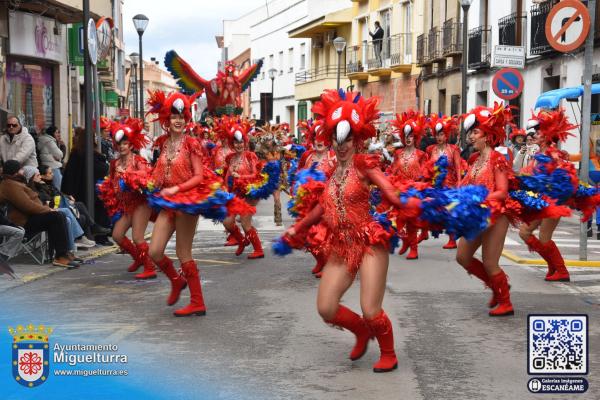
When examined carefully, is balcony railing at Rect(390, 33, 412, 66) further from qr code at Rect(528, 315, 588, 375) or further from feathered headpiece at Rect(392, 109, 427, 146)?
qr code at Rect(528, 315, 588, 375)

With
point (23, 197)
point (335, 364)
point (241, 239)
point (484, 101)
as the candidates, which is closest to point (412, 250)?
point (241, 239)

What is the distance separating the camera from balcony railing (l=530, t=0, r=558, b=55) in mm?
25886

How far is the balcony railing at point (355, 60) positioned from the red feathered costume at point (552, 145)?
115 ft

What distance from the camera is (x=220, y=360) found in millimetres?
7070

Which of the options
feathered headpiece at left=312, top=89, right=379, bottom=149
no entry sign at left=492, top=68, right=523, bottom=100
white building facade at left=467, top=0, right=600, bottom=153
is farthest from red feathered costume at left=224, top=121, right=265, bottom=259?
Result: white building facade at left=467, top=0, right=600, bottom=153

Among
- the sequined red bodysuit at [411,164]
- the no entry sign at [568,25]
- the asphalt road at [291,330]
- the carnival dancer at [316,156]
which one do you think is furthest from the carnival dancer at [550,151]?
the carnival dancer at [316,156]

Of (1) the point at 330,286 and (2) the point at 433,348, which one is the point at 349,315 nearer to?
(1) the point at 330,286

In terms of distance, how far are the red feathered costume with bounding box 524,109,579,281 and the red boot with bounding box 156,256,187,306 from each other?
12.9 ft

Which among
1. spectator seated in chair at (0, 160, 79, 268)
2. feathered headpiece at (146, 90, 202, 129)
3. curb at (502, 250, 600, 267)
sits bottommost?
curb at (502, 250, 600, 267)

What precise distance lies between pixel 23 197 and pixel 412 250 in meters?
5.39

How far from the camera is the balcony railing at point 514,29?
2841 centimetres

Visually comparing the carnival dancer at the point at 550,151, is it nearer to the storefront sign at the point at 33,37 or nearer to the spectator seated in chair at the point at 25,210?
the spectator seated in chair at the point at 25,210

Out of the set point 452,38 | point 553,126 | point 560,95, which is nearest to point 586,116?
point 553,126

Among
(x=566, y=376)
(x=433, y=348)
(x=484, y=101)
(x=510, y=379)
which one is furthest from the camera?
(x=484, y=101)
